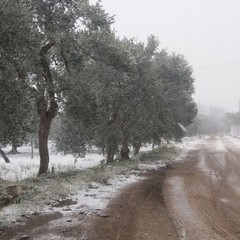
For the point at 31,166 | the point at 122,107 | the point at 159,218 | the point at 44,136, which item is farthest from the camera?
the point at 31,166

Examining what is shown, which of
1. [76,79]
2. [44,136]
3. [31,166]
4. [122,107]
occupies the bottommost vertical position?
[31,166]

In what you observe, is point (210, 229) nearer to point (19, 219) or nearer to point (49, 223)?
point (49, 223)

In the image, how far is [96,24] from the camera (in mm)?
19922

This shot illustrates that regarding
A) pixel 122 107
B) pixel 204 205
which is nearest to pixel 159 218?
pixel 204 205

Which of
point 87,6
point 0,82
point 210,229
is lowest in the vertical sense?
point 210,229

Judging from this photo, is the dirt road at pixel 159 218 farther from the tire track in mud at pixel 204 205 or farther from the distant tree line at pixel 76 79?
the distant tree line at pixel 76 79

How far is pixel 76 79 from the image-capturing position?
59.6ft

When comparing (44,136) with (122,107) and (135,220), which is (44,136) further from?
(135,220)

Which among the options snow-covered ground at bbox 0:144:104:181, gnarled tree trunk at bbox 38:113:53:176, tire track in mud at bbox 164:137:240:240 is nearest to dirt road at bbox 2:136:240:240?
tire track in mud at bbox 164:137:240:240

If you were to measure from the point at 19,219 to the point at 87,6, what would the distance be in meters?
12.3

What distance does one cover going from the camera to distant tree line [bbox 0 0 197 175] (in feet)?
41.0

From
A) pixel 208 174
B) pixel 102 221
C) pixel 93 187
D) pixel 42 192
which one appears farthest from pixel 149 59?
pixel 102 221

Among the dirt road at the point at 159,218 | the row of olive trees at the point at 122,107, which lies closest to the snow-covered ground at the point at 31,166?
the row of olive trees at the point at 122,107

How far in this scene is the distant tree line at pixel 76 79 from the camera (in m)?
12.5
